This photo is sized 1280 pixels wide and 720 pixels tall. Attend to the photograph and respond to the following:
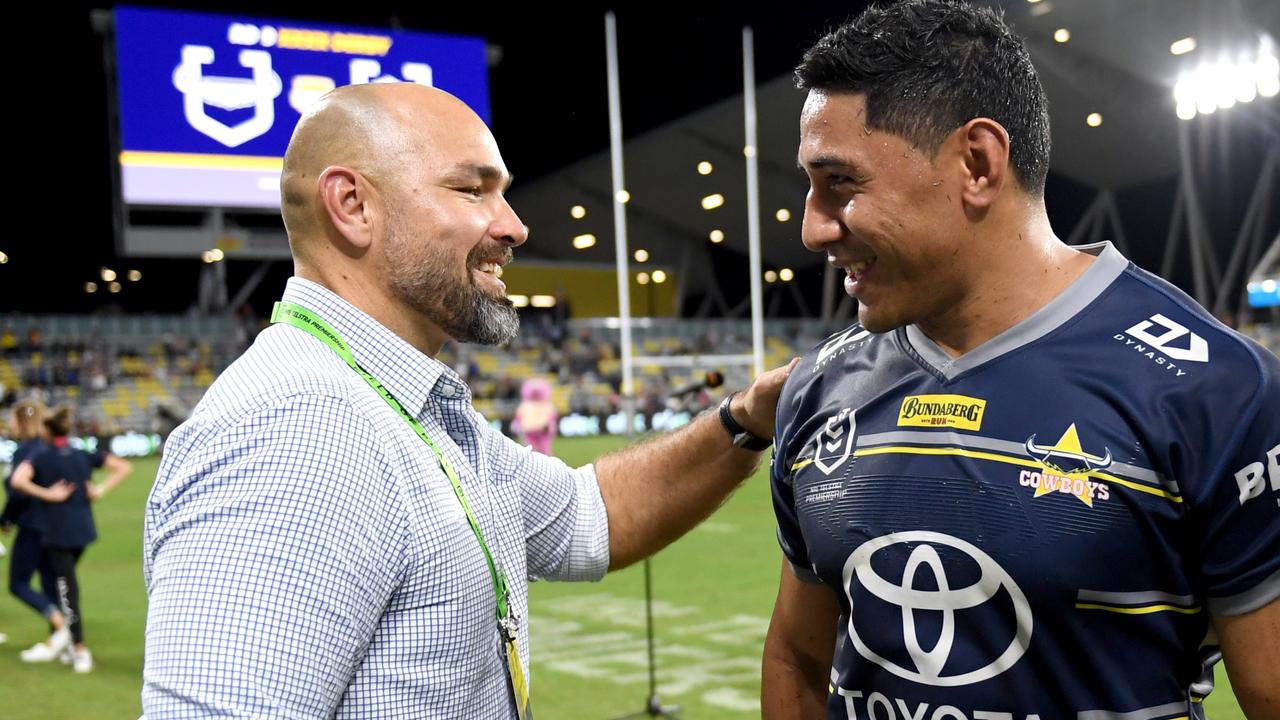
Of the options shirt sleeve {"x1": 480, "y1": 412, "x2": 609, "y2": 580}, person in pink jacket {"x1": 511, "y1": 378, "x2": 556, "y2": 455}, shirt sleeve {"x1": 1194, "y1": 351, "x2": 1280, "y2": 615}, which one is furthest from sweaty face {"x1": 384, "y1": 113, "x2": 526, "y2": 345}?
person in pink jacket {"x1": 511, "y1": 378, "x2": 556, "y2": 455}

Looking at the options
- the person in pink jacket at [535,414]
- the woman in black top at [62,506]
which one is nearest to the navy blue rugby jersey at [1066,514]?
the woman in black top at [62,506]

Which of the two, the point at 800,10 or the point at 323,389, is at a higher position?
the point at 800,10

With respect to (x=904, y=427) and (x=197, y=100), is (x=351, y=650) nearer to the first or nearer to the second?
(x=904, y=427)

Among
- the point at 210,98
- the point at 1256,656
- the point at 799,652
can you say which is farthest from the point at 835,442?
the point at 210,98

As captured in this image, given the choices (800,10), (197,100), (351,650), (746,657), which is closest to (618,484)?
(351,650)

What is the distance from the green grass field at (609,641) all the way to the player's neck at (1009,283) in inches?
139

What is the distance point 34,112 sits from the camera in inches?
1171

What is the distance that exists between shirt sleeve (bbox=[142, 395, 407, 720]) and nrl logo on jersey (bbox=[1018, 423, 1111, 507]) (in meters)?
0.79

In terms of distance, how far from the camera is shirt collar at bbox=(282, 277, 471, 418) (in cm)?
161

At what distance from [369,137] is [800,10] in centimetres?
279

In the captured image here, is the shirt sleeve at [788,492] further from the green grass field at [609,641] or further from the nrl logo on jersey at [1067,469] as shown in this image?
the green grass field at [609,641]

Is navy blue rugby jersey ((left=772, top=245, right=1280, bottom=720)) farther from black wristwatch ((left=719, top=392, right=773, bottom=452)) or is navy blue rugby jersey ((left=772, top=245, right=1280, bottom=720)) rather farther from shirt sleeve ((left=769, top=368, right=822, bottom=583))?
black wristwatch ((left=719, top=392, right=773, bottom=452))

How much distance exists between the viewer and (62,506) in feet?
21.4

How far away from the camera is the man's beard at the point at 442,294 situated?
1696 mm
